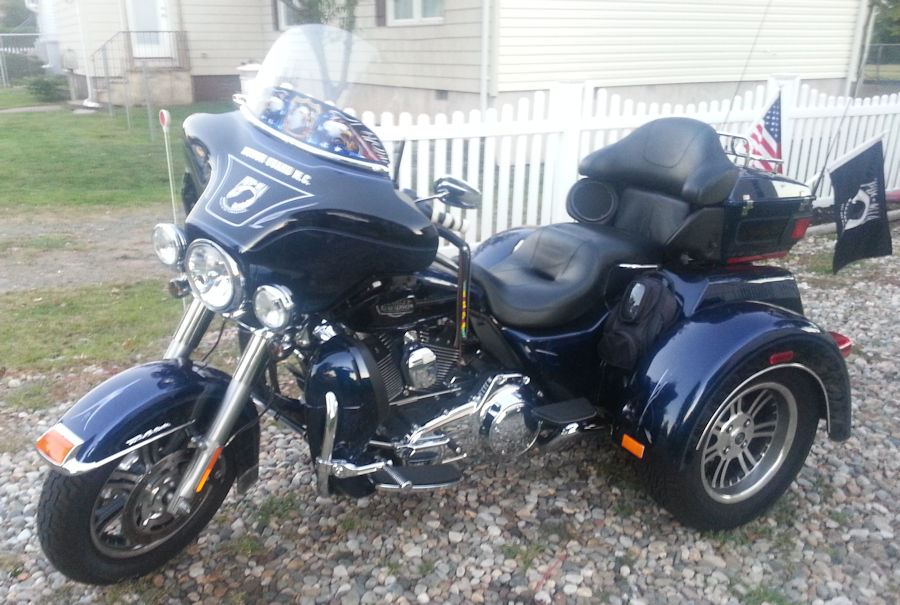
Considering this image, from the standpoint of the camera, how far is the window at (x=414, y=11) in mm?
11453

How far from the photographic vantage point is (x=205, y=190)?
2.40 meters

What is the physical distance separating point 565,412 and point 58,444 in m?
1.77

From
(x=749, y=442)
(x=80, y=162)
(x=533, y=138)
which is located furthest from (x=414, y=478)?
(x=80, y=162)

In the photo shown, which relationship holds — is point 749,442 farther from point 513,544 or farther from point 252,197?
point 252,197

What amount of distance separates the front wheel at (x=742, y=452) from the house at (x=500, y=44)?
5.57 meters

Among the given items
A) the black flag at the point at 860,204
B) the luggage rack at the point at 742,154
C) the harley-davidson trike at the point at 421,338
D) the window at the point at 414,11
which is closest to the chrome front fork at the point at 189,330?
the harley-davidson trike at the point at 421,338

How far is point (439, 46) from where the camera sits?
11352mm

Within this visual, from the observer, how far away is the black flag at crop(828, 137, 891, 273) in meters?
4.96

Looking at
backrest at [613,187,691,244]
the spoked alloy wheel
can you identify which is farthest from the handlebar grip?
the spoked alloy wheel

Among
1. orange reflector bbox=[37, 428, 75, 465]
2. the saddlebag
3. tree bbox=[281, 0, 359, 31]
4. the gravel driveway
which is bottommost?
the gravel driveway

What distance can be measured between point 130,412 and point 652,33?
453 inches

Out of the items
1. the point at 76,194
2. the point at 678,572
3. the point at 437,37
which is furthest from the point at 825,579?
the point at 437,37

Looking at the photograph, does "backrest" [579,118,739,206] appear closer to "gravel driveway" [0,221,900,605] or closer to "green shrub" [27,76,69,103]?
"gravel driveway" [0,221,900,605]

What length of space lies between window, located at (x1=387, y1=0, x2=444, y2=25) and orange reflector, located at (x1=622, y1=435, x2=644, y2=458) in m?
9.49
